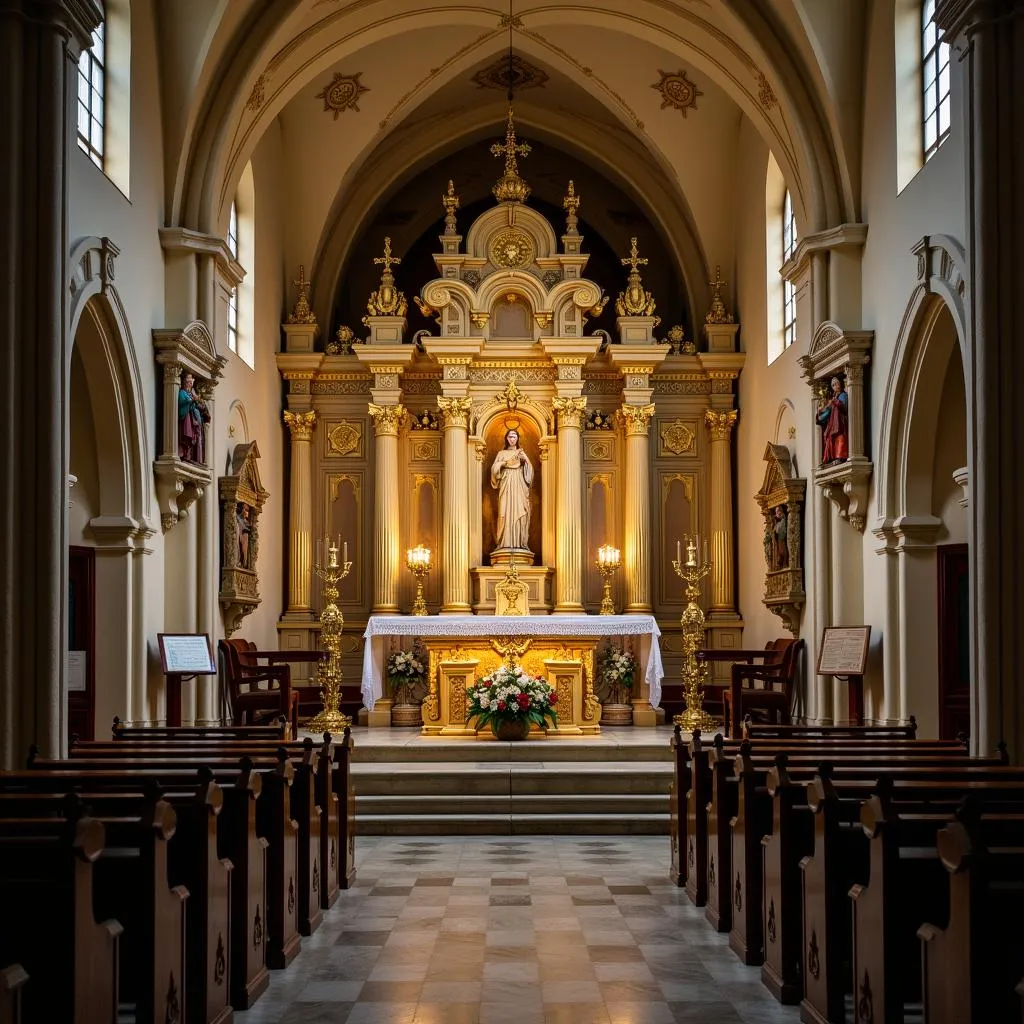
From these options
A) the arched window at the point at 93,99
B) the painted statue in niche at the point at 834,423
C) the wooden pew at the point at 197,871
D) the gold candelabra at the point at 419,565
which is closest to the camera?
the wooden pew at the point at 197,871

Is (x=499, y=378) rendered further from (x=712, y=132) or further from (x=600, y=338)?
(x=712, y=132)

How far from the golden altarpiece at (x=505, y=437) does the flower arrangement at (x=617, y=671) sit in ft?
0.95

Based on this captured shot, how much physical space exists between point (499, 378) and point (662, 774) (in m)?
7.47

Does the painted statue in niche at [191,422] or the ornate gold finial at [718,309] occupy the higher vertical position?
the ornate gold finial at [718,309]

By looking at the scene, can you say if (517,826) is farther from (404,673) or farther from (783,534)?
(783,534)

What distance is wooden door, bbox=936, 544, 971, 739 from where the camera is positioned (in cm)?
1205

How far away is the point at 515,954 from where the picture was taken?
7.02 metres

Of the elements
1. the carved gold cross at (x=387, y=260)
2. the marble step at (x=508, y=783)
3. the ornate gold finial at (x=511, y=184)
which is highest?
the ornate gold finial at (x=511, y=184)

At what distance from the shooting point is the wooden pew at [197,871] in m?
5.46

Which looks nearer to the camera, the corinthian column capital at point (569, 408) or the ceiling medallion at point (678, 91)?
the ceiling medallion at point (678, 91)

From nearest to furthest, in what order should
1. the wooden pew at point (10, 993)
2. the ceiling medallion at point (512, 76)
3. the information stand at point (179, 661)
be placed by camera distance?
1. the wooden pew at point (10, 993)
2. the information stand at point (179, 661)
3. the ceiling medallion at point (512, 76)

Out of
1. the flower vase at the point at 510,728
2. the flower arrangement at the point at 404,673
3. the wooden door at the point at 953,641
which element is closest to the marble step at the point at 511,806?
the flower vase at the point at 510,728

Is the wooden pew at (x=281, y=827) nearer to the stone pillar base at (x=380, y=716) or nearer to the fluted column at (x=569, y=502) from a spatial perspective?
the stone pillar base at (x=380, y=716)

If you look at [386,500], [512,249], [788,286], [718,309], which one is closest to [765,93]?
[788,286]
